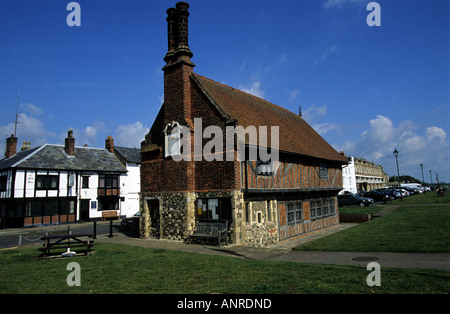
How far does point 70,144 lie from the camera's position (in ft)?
110

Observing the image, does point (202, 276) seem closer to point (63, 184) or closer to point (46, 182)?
point (46, 182)

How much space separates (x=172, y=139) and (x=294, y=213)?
8.87 m

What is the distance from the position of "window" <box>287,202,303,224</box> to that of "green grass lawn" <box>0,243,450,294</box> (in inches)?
344

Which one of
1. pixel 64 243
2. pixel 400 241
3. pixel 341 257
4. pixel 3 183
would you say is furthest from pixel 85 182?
pixel 400 241

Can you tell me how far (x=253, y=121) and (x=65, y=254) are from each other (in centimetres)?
1143

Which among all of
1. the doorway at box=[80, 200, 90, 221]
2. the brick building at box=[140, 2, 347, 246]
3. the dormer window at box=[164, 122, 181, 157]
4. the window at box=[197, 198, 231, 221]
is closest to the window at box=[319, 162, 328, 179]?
the brick building at box=[140, 2, 347, 246]

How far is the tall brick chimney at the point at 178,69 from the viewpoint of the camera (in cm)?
1597

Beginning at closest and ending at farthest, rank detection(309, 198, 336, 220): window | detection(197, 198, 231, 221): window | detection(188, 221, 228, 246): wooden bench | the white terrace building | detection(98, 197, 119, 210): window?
detection(188, 221, 228, 246): wooden bench
detection(197, 198, 231, 221): window
detection(309, 198, 336, 220): window
the white terrace building
detection(98, 197, 119, 210): window

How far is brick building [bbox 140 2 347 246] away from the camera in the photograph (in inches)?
557

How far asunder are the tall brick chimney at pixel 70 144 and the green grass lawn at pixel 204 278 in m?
25.9

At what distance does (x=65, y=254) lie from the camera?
10.9 metres

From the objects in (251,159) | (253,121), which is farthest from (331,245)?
(253,121)

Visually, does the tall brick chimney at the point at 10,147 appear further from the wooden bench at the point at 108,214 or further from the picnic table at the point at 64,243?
the picnic table at the point at 64,243

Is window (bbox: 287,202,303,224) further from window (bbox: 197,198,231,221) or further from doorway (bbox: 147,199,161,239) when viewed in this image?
doorway (bbox: 147,199,161,239)
